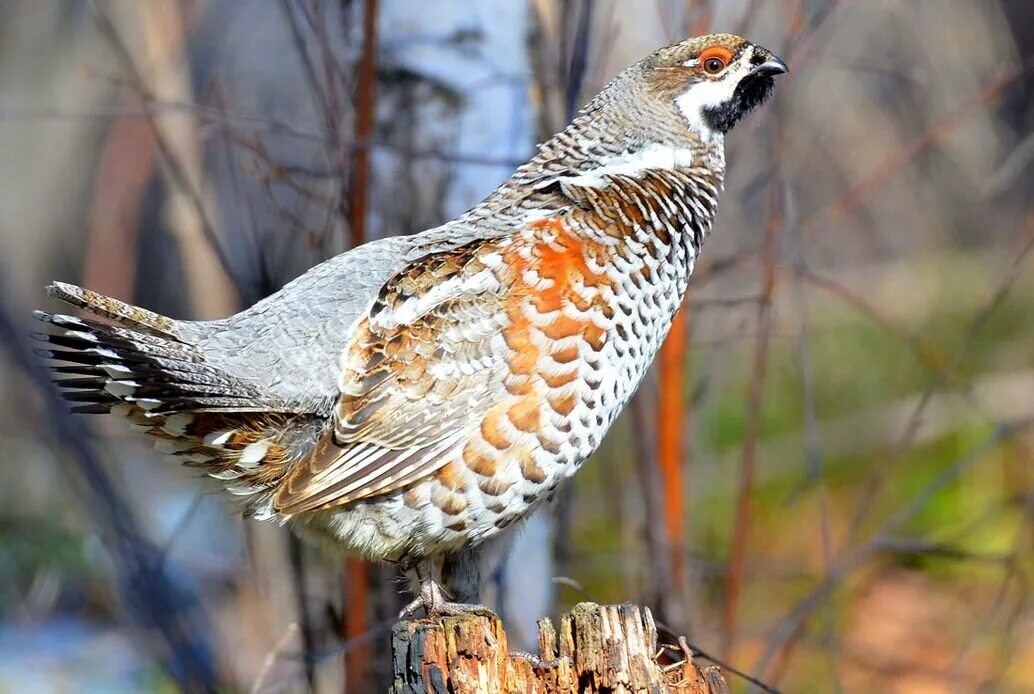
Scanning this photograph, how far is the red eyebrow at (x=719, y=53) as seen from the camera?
3711mm

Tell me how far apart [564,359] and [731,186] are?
2610 mm

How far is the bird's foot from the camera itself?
324cm

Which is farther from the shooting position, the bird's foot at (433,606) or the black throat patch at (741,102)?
the black throat patch at (741,102)

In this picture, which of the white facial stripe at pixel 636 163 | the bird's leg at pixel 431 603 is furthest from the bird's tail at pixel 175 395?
the white facial stripe at pixel 636 163

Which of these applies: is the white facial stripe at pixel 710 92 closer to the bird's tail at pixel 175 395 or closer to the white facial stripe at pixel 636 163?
the white facial stripe at pixel 636 163

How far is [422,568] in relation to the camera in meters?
3.45

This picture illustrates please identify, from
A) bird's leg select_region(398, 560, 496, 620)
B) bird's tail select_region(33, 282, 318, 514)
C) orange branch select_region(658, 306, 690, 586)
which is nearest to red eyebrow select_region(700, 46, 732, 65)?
orange branch select_region(658, 306, 690, 586)

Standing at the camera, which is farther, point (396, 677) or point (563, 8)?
point (563, 8)

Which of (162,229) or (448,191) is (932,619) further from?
(162,229)

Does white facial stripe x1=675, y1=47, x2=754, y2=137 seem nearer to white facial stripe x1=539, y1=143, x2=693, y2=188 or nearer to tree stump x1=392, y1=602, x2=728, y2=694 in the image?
white facial stripe x1=539, y1=143, x2=693, y2=188

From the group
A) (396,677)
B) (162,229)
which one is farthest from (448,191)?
(162,229)

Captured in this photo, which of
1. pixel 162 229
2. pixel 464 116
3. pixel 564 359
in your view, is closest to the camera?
pixel 564 359

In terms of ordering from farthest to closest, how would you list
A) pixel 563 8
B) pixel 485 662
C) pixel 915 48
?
pixel 915 48, pixel 563 8, pixel 485 662

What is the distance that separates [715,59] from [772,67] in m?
0.18
